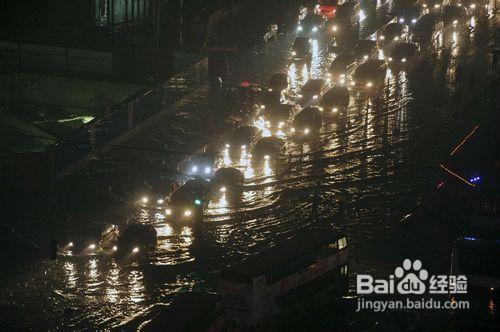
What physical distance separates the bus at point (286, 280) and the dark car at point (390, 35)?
40.7 metres

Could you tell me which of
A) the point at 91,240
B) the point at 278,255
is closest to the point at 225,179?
the point at 91,240

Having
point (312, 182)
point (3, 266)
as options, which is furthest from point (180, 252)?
point (312, 182)

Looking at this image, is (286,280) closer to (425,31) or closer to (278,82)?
(278,82)

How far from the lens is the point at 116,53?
162 ft

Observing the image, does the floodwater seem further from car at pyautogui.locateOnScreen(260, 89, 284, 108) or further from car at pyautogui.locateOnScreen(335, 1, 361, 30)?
car at pyautogui.locateOnScreen(335, 1, 361, 30)

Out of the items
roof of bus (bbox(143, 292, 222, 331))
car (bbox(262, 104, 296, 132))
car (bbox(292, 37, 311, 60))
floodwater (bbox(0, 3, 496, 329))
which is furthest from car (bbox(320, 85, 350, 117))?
roof of bus (bbox(143, 292, 222, 331))

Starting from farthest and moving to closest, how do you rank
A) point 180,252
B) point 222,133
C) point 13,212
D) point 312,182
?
point 222,133, point 312,182, point 13,212, point 180,252

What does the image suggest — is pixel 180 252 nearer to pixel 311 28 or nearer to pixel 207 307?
pixel 207 307

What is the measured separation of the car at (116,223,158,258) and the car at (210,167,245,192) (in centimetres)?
695

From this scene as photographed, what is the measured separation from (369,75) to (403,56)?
5.44m

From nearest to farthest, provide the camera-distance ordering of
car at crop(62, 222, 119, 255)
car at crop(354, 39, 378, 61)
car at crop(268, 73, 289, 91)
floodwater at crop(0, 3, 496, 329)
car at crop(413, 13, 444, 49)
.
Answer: floodwater at crop(0, 3, 496, 329), car at crop(62, 222, 119, 255), car at crop(268, 73, 289, 91), car at crop(354, 39, 378, 61), car at crop(413, 13, 444, 49)

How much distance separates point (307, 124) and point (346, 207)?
1067 cm

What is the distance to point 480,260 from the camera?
963 inches

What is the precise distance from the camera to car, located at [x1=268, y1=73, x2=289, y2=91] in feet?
169
